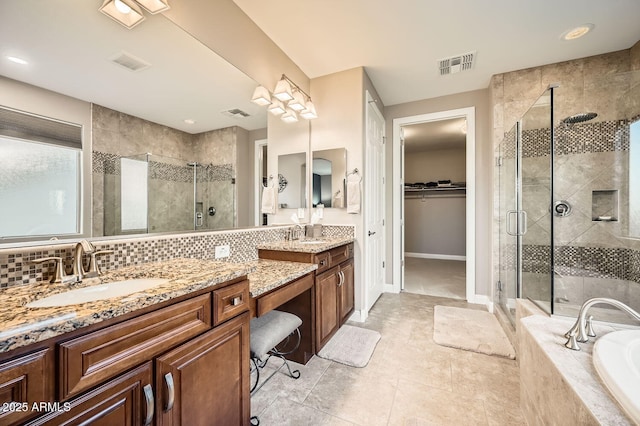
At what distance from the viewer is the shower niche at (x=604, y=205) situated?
2.40m

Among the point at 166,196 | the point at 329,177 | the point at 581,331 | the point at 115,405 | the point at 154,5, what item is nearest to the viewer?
the point at 115,405

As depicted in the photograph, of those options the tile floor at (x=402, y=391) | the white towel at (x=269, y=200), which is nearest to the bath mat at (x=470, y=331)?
the tile floor at (x=402, y=391)

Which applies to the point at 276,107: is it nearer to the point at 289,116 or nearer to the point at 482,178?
the point at 289,116

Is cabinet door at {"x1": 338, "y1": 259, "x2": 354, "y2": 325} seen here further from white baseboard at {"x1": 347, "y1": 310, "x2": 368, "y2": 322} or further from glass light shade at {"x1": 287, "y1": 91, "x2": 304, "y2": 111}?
glass light shade at {"x1": 287, "y1": 91, "x2": 304, "y2": 111}

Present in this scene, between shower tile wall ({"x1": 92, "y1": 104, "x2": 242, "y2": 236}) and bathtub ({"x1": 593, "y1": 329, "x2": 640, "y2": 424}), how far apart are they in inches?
81.8

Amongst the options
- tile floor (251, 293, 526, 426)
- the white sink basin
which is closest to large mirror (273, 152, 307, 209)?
tile floor (251, 293, 526, 426)

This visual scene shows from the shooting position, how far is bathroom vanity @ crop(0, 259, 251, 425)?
0.58m

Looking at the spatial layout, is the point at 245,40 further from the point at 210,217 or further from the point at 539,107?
the point at 539,107

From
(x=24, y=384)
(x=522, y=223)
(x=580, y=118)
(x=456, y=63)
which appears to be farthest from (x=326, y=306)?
(x=580, y=118)

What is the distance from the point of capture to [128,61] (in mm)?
1346

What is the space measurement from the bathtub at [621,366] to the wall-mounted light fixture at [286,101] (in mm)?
2599

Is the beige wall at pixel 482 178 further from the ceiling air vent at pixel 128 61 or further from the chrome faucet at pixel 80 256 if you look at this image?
the chrome faucet at pixel 80 256

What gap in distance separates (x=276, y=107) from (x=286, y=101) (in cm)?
Answer: 16

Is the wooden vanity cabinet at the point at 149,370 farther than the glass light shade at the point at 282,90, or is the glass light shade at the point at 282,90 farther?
the glass light shade at the point at 282,90
